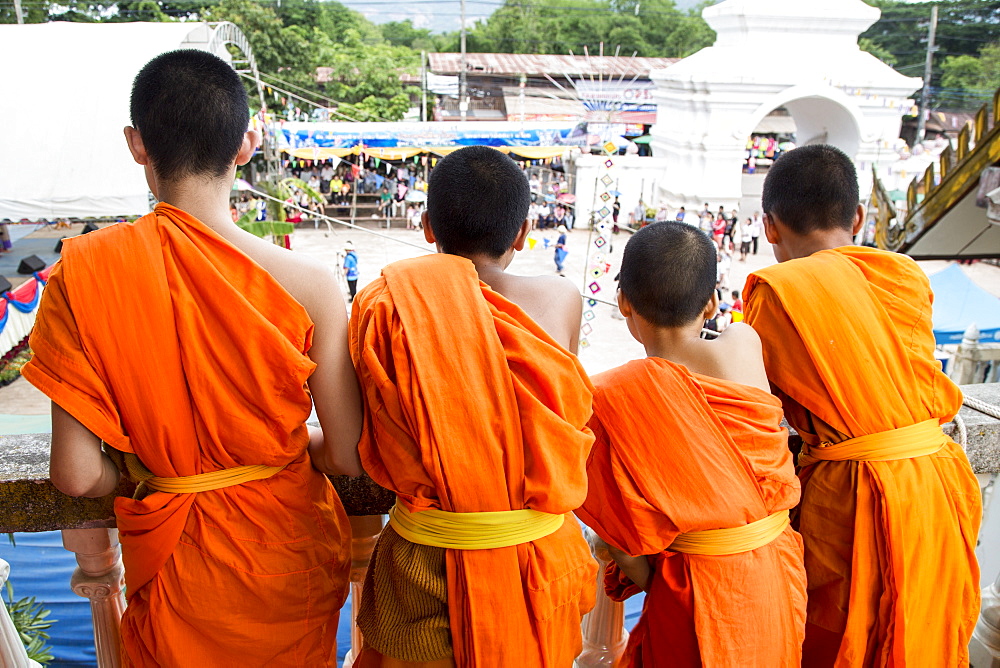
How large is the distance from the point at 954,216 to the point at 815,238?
12.9 feet

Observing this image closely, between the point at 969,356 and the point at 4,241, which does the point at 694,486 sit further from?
the point at 4,241

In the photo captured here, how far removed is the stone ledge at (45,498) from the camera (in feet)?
5.53

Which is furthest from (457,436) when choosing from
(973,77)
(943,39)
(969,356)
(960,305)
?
(943,39)

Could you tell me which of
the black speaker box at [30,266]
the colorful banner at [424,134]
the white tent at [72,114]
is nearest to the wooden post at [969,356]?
the white tent at [72,114]

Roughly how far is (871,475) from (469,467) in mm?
1014

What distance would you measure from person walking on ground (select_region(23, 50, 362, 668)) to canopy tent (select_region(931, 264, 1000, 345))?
9.69 m

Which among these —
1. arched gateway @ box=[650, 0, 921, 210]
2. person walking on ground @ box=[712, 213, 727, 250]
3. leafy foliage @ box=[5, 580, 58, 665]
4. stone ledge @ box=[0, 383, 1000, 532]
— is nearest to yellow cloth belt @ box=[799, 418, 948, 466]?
stone ledge @ box=[0, 383, 1000, 532]

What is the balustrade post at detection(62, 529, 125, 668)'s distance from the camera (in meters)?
1.81

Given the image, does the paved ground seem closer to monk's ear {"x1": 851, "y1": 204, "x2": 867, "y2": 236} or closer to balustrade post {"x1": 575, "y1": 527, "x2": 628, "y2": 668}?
monk's ear {"x1": 851, "y1": 204, "x2": 867, "y2": 236}

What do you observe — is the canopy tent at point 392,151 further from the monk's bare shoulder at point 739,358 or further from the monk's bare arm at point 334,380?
the monk's bare arm at point 334,380

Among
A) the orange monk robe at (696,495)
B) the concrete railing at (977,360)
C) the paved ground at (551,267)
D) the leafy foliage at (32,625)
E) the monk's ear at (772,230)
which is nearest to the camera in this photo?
the orange monk robe at (696,495)

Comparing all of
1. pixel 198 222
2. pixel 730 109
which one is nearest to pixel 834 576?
pixel 198 222

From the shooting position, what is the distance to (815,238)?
207cm

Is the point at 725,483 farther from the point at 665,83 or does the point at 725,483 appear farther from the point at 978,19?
the point at 978,19
